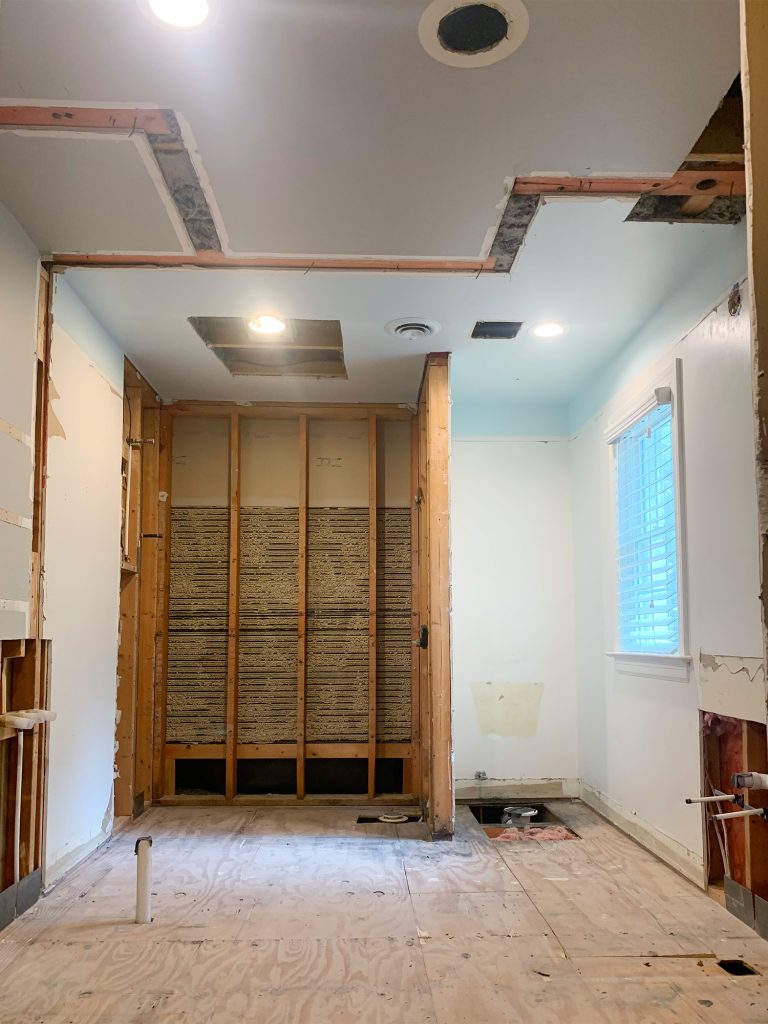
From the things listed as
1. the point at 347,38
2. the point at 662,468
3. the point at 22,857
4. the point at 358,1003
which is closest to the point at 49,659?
the point at 22,857

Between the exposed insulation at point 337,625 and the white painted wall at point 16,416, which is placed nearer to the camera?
the white painted wall at point 16,416

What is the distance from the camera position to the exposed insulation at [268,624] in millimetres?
5004

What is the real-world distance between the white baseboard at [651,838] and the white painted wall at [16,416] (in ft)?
8.96

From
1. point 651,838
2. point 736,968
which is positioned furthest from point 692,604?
point 736,968

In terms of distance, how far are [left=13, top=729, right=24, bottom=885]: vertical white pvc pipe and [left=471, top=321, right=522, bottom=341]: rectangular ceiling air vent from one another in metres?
2.68

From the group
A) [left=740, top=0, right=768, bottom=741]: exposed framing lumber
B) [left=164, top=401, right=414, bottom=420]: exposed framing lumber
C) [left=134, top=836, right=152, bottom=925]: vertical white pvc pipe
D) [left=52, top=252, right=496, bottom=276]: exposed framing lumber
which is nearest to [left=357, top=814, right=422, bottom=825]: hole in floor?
[left=134, top=836, right=152, bottom=925]: vertical white pvc pipe

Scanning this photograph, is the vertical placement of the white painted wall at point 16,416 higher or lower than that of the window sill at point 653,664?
higher

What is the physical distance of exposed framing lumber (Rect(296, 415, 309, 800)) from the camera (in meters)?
4.94

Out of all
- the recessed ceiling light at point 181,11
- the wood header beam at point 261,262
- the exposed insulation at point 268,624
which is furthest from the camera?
the exposed insulation at point 268,624

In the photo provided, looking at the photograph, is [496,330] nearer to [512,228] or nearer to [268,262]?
[512,228]

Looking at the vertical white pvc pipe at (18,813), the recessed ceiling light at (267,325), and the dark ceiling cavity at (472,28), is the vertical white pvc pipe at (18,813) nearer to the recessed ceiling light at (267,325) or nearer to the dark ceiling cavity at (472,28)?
the recessed ceiling light at (267,325)

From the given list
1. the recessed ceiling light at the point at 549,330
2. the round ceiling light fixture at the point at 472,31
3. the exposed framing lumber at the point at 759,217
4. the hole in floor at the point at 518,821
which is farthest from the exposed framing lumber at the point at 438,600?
the exposed framing lumber at the point at 759,217

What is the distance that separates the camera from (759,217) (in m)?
0.78

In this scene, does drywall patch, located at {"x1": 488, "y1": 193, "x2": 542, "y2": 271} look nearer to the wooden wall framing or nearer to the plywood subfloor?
the wooden wall framing
